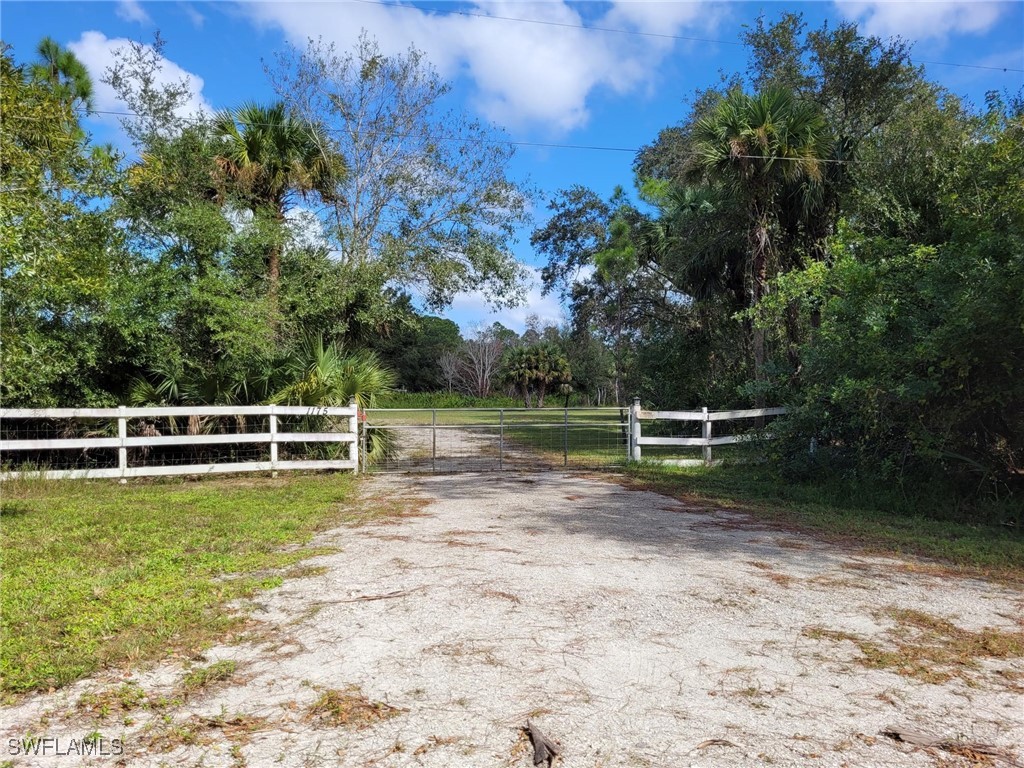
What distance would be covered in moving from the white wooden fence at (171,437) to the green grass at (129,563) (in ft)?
2.56

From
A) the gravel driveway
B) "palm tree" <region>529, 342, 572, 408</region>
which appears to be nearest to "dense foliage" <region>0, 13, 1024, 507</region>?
the gravel driveway

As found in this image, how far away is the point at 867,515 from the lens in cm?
847

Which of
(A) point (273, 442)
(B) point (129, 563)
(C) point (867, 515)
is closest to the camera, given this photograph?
(B) point (129, 563)

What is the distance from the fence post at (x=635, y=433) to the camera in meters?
13.7

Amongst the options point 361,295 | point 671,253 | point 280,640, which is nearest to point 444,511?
point 280,640

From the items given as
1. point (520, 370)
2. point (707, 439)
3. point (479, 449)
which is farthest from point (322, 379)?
point (520, 370)

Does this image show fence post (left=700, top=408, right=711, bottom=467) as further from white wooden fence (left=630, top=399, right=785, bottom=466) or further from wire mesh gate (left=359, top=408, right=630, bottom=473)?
wire mesh gate (left=359, top=408, right=630, bottom=473)

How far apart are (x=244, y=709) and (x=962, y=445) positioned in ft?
29.7

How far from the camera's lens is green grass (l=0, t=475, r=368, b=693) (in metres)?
3.87

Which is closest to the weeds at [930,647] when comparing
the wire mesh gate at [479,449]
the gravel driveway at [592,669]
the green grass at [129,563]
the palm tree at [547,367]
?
the gravel driveway at [592,669]

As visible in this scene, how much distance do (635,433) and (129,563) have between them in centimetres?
1001

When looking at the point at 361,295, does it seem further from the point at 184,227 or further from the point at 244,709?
the point at 244,709

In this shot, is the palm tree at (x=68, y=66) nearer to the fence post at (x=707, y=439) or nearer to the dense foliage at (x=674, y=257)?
the dense foliage at (x=674, y=257)

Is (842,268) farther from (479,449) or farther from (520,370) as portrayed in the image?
(520,370)
